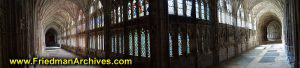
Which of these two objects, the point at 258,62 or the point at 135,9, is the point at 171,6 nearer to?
the point at 135,9

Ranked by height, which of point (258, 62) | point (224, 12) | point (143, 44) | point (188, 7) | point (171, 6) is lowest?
point (258, 62)

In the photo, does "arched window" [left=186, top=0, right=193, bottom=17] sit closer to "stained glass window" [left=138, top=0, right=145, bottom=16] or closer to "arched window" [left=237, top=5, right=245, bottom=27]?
"stained glass window" [left=138, top=0, right=145, bottom=16]

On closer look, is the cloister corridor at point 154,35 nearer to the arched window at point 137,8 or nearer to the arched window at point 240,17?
the arched window at point 137,8

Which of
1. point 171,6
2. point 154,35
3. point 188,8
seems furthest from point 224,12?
point 154,35

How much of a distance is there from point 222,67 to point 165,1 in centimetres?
731

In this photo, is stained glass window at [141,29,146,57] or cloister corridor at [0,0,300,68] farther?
stained glass window at [141,29,146,57]

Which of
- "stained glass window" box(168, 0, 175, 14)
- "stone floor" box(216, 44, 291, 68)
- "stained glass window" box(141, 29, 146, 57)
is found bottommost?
"stone floor" box(216, 44, 291, 68)

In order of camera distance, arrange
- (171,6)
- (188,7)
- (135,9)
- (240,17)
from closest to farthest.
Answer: (171,6) → (135,9) → (188,7) → (240,17)

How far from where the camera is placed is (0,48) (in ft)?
31.4

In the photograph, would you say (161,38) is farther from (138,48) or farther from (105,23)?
(105,23)

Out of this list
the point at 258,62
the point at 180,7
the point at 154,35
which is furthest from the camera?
the point at 258,62

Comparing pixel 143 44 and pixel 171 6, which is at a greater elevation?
pixel 171 6

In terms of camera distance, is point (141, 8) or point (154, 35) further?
point (141, 8)

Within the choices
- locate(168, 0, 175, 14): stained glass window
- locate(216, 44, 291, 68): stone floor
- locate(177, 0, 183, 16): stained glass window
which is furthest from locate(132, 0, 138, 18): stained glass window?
locate(216, 44, 291, 68): stone floor
